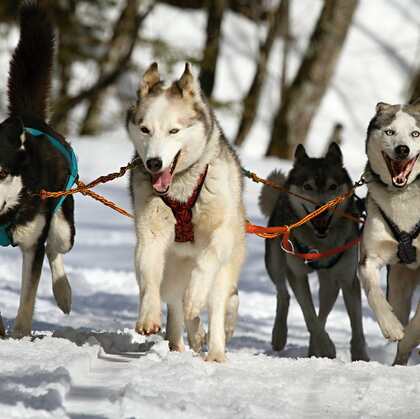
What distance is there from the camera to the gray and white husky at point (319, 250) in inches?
226

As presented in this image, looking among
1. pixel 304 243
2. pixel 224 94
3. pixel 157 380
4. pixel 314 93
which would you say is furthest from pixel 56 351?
pixel 224 94

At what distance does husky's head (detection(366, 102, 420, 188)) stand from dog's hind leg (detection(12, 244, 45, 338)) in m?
1.73

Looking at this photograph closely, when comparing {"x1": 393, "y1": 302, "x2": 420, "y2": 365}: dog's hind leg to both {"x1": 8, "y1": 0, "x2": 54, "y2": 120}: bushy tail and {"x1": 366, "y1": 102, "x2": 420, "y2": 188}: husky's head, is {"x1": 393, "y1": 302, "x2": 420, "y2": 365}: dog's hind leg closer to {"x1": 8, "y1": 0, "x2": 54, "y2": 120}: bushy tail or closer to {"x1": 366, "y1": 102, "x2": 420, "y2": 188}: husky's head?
{"x1": 366, "y1": 102, "x2": 420, "y2": 188}: husky's head

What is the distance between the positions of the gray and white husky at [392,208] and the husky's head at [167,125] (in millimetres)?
995

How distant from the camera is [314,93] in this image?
558 inches

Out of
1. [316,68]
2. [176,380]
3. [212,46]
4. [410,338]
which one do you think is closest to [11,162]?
[176,380]

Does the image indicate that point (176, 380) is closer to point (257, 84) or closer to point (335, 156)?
point (335, 156)

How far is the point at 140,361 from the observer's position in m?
4.18

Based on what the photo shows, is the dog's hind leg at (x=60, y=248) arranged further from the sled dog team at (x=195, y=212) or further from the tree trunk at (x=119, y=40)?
the tree trunk at (x=119, y=40)

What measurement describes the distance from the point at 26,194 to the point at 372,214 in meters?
1.69

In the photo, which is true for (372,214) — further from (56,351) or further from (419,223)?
(56,351)

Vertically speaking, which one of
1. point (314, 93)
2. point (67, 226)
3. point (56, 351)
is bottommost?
point (56, 351)

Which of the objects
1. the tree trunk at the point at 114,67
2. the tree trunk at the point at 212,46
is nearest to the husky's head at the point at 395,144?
the tree trunk at the point at 212,46

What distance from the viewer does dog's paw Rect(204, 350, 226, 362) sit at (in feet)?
14.4
